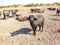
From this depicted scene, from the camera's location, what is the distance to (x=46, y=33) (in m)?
16.7

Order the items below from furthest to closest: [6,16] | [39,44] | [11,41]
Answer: [6,16], [11,41], [39,44]

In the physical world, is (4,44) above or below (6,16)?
above

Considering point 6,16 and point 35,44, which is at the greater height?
point 35,44

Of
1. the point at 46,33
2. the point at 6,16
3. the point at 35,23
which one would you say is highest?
the point at 35,23

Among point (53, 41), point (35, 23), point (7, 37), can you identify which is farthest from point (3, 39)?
point (53, 41)

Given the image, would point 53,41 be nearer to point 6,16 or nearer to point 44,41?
point 44,41

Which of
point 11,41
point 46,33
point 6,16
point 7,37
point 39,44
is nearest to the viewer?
point 39,44

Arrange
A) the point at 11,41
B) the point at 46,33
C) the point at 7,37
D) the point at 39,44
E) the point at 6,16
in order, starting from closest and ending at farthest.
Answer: the point at 39,44
the point at 11,41
the point at 7,37
the point at 46,33
the point at 6,16

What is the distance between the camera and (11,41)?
47.4 ft

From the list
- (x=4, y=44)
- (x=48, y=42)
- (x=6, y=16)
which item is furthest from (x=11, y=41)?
(x=6, y=16)

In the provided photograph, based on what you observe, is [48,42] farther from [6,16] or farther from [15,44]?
[6,16]

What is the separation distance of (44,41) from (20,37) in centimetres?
221

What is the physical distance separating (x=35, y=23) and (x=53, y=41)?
2.69 meters

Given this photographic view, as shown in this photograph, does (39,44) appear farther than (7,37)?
No
